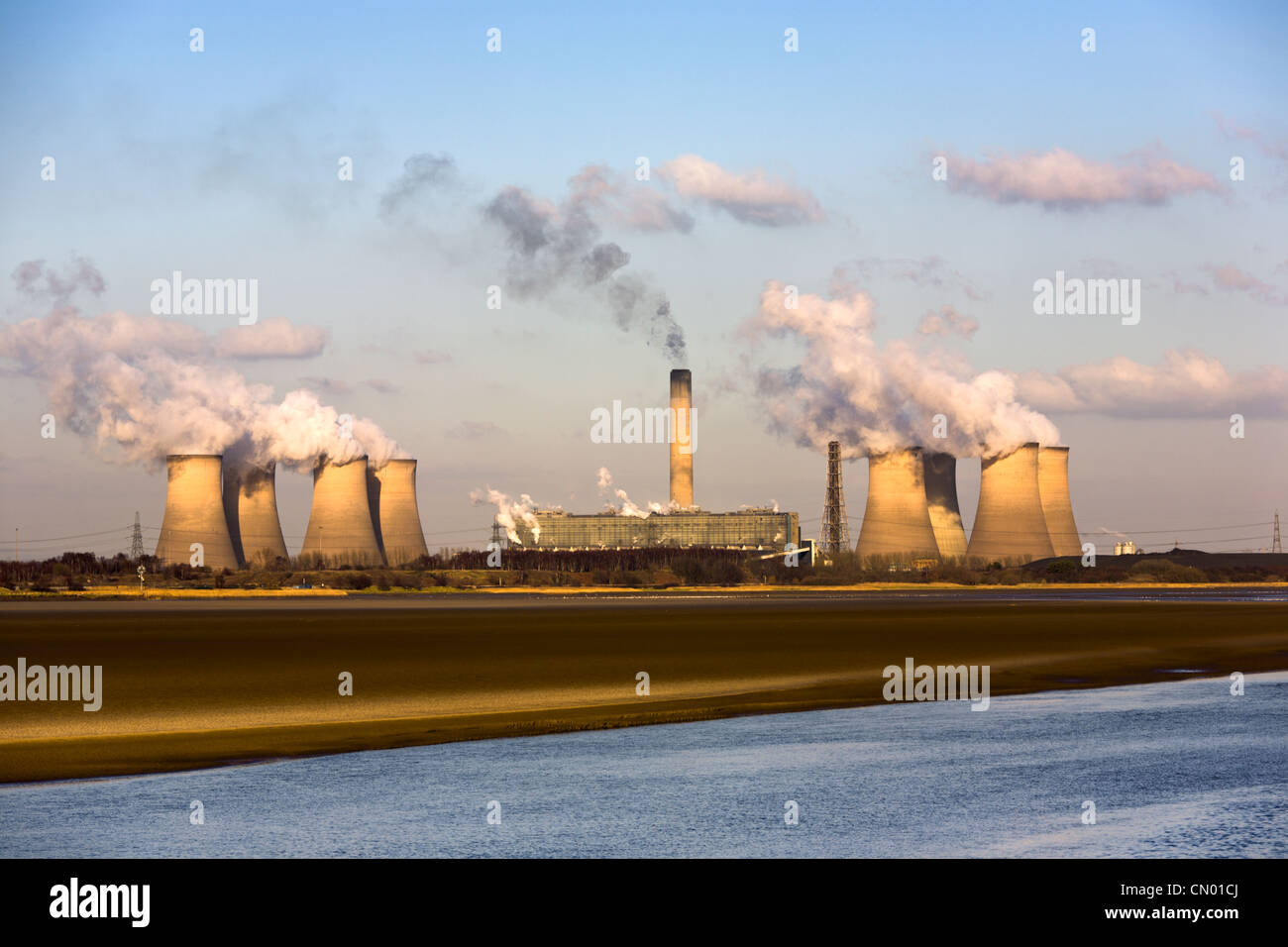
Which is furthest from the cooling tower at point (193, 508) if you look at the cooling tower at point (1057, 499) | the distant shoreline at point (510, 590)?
the cooling tower at point (1057, 499)

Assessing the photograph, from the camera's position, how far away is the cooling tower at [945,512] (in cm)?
10094

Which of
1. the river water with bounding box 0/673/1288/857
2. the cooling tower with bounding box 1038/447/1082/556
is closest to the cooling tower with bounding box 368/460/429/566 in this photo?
the cooling tower with bounding box 1038/447/1082/556

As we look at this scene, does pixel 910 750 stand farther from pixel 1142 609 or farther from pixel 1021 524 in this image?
pixel 1021 524

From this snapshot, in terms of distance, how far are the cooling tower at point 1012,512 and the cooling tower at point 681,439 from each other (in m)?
26.0

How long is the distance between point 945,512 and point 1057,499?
29.8 feet

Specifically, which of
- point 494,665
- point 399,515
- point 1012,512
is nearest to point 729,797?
point 494,665

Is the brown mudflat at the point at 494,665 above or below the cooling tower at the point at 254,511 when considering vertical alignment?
below

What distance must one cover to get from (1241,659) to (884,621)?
47.0ft

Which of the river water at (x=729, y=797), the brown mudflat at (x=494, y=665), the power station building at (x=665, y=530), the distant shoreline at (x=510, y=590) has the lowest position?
the distant shoreline at (x=510, y=590)

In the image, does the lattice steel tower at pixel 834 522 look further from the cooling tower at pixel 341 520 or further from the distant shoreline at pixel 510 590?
the cooling tower at pixel 341 520

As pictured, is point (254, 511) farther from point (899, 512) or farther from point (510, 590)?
point (899, 512)

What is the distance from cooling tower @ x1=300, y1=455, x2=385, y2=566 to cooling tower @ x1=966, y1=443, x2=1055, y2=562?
43186 mm

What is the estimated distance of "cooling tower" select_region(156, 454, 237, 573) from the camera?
89312 mm

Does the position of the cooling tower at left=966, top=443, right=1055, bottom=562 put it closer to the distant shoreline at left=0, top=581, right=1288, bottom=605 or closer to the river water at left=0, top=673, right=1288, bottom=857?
the distant shoreline at left=0, top=581, right=1288, bottom=605
